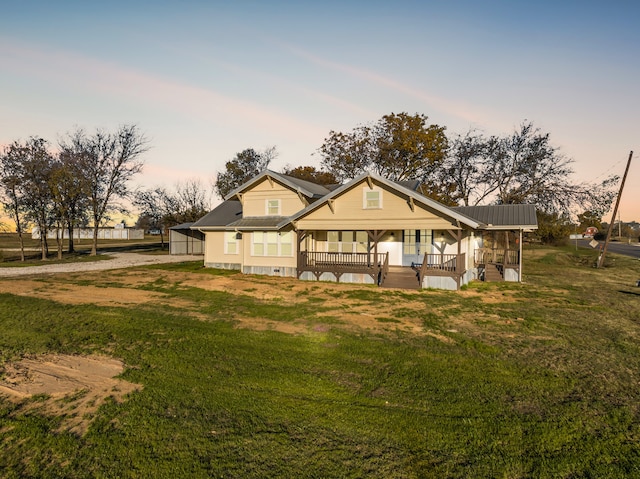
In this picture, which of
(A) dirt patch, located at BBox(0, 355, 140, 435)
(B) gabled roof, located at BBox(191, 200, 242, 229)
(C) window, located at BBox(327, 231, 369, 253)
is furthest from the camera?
(B) gabled roof, located at BBox(191, 200, 242, 229)

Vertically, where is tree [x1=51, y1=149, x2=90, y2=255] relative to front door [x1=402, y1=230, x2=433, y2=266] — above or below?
above

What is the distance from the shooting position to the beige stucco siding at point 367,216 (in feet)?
60.2

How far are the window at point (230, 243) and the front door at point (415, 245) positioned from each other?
1164 cm

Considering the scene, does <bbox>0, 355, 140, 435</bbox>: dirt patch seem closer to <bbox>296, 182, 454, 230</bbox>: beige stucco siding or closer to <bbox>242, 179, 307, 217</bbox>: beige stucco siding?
<bbox>296, 182, 454, 230</bbox>: beige stucco siding

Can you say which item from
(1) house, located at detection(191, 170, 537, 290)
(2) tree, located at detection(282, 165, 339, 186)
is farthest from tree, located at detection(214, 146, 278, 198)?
(1) house, located at detection(191, 170, 537, 290)

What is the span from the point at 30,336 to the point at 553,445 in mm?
11401

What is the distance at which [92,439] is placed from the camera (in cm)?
468

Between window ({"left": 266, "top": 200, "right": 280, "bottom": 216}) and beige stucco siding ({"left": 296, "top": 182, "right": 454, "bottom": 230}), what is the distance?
9.08 ft

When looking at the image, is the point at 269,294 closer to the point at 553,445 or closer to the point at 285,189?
the point at 285,189

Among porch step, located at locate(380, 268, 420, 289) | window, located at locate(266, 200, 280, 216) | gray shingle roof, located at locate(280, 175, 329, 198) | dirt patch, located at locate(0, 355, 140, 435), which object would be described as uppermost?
gray shingle roof, located at locate(280, 175, 329, 198)

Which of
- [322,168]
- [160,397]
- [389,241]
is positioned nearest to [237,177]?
[322,168]

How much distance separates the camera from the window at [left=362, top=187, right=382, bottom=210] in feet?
63.3

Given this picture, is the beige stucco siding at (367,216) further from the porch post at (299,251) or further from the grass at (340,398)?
the grass at (340,398)

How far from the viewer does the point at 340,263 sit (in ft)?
66.0
